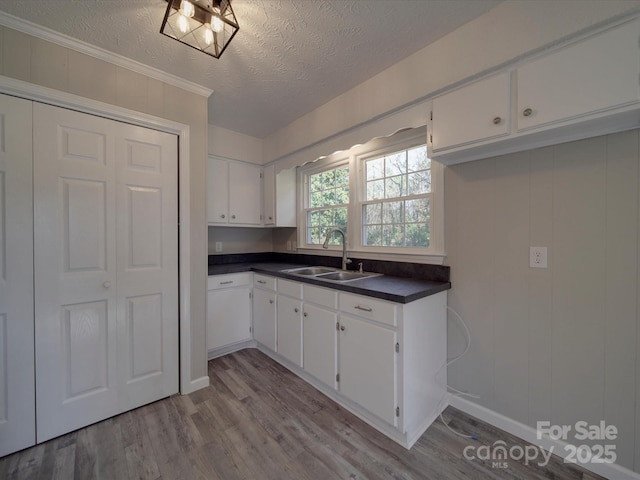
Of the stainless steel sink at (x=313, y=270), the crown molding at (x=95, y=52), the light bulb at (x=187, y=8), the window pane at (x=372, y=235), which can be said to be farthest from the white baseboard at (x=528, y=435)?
the crown molding at (x=95, y=52)

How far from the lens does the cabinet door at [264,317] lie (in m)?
2.49

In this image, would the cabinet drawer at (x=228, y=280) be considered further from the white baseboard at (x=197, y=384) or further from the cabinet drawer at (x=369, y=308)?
the cabinet drawer at (x=369, y=308)

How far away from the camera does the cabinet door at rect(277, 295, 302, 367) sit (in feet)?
7.20

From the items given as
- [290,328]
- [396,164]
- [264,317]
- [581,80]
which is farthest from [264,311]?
[581,80]

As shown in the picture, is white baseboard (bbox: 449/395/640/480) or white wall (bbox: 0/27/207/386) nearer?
white baseboard (bbox: 449/395/640/480)

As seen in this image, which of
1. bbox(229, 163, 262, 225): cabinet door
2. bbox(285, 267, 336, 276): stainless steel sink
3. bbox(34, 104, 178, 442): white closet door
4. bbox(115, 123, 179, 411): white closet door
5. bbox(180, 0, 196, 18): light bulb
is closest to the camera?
bbox(180, 0, 196, 18): light bulb

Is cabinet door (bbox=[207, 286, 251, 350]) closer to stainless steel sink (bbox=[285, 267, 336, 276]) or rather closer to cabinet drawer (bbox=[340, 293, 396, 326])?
stainless steel sink (bbox=[285, 267, 336, 276])

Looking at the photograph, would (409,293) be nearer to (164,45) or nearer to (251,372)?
(251,372)

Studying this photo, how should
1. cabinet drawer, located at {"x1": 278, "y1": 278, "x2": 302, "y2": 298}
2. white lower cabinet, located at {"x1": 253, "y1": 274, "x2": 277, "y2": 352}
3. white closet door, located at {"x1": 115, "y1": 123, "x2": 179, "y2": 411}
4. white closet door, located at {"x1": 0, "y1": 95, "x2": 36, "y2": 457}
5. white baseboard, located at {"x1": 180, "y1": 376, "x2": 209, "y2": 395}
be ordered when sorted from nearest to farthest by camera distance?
white closet door, located at {"x1": 0, "y1": 95, "x2": 36, "y2": 457}, white closet door, located at {"x1": 115, "y1": 123, "x2": 179, "y2": 411}, white baseboard, located at {"x1": 180, "y1": 376, "x2": 209, "y2": 395}, cabinet drawer, located at {"x1": 278, "y1": 278, "x2": 302, "y2": 298}, white lower cabinet, located at {"x1": 253, "y1": 274, "x2": 277, "y2": 352}

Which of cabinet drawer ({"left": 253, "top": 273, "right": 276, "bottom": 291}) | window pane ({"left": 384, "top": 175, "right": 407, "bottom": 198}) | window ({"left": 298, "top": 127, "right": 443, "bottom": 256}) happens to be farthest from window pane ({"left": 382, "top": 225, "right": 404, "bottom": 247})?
cabinet drawer ({"left": 253, "top": 273, "right": 276, "bottom": 291})

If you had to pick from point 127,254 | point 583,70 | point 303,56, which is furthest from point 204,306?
point 583,70

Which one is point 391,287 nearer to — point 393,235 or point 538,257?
point 393,235

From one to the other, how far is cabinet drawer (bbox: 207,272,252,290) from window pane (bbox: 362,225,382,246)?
1.24m

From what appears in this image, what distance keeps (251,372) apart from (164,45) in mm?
2494
